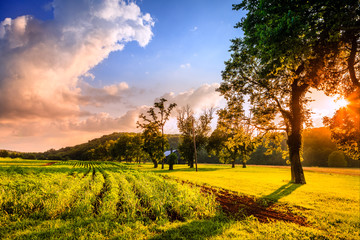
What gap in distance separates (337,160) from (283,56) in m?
61.9

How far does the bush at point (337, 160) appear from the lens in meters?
48.5

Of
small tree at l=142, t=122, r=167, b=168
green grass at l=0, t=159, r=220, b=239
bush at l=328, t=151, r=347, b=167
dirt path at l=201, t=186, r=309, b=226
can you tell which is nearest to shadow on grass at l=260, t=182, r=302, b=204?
dirt path at l=201, t=186, r=309, b=226

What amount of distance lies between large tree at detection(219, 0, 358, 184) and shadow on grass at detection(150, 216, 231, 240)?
747 cm

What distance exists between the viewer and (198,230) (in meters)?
5.26

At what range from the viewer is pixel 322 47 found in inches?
339

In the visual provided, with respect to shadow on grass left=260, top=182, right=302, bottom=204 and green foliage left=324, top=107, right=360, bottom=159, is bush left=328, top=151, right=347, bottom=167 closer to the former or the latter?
green foliage left=324, top=107, right=360, bottom=159

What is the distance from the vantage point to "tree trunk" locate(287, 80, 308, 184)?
17067 millimetres

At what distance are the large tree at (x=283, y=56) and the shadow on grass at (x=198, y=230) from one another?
24.5ft

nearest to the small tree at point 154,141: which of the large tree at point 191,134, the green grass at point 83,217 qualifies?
the large tree at point 191,134

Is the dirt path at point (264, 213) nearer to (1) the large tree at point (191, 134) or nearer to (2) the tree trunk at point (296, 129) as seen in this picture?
(2) the tree trunk at point (296, 129)

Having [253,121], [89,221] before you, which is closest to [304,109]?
[253,121]

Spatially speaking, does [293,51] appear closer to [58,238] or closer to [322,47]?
[322,47]

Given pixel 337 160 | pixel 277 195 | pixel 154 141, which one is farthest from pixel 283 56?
pixel 337 160

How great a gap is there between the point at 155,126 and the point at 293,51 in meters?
Result: 38.9
